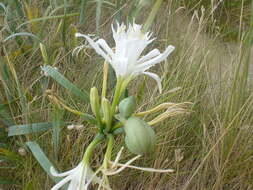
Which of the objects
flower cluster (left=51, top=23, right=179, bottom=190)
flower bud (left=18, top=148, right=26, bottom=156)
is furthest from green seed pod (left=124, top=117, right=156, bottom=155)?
flower bud (left=18, top=148, right=26, bottom=156)

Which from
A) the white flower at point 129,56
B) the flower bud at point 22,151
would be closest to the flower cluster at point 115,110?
the white flower at point 129,56

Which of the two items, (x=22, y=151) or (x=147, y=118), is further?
(x=147, y=118)

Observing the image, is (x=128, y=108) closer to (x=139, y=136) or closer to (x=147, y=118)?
(x=139, y=136)

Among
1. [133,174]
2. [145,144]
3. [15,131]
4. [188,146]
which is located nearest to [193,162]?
[188,146]

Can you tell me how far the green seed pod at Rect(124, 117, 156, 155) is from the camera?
0.50m

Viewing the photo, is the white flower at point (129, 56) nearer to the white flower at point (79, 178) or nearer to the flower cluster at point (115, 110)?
the flower cluster at point (115, 110)

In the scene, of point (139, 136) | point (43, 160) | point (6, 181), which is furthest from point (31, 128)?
point (139, 136)

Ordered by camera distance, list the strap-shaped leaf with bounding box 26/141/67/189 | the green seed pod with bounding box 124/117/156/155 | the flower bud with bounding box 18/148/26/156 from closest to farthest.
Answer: the green seed pod with bounding box 124/117/156/155 → the strap-shaped leaf with bounding box 26/141/67/189 → the flower bud with bounding box 18/148/26/156

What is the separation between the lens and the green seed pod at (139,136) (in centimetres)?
50

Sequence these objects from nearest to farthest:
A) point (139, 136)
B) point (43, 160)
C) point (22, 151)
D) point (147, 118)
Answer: point (139, 136), point (43, 160), point (22, 151), point (147, 118)

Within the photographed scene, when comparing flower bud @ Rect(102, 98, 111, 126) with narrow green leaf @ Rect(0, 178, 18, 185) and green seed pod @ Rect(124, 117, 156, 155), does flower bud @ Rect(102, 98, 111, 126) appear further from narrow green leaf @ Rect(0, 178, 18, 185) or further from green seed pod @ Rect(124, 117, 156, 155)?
narrow green leaf @ Rect(0, 178, 18, 185)

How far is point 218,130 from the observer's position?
1095 millimetres

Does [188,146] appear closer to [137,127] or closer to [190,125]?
[190,125]

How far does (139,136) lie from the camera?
504 mm
